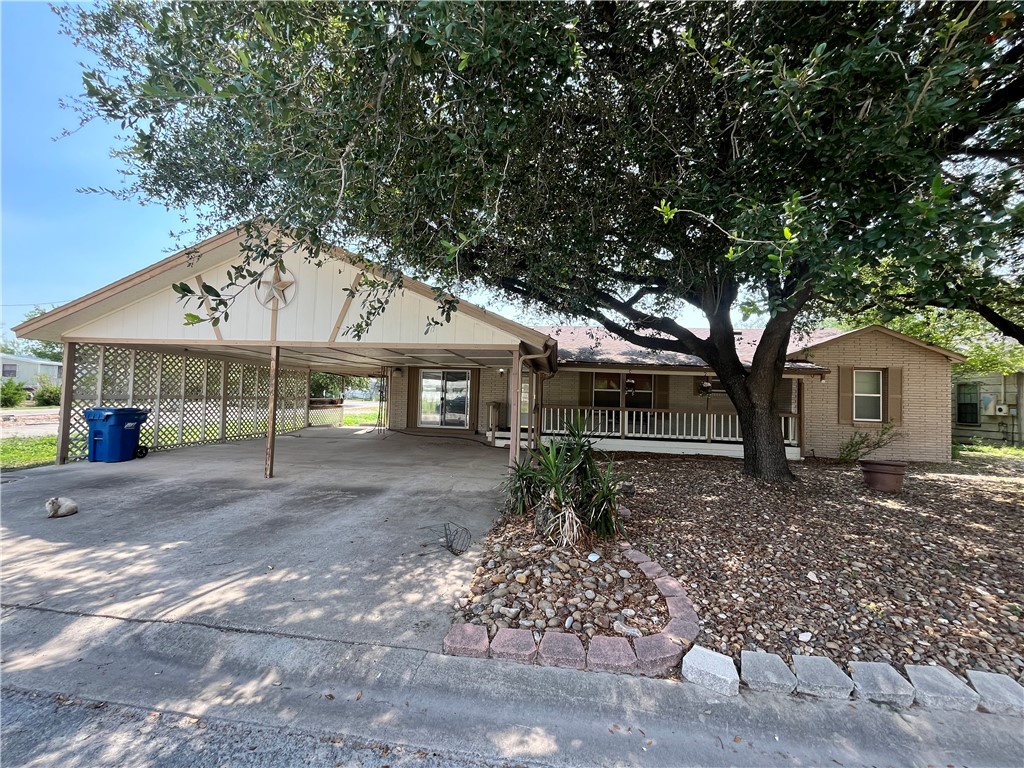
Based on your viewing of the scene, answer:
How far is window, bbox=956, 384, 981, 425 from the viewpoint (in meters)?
17.1

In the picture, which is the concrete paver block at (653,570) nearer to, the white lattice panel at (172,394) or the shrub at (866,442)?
the shrub at (866,442)

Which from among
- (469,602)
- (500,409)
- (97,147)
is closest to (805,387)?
(500,409)

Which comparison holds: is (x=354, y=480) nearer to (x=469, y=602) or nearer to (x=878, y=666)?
(x=469, y=602)

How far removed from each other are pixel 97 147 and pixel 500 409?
1035cm

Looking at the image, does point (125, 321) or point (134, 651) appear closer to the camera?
point (134, 651)

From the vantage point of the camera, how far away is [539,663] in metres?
2.72

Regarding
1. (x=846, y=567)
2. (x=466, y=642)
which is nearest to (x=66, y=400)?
(x=466, y=642)

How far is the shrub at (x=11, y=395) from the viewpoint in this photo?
24547 mm

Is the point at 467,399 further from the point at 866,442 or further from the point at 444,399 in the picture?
the point at 866,442

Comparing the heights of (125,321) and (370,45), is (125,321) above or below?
below

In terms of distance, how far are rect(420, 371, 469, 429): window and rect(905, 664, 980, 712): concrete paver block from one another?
40.9 feet

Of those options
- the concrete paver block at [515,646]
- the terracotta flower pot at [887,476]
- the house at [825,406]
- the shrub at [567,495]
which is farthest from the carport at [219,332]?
the terracotta flower pot at [887,476]

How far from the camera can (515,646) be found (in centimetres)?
279

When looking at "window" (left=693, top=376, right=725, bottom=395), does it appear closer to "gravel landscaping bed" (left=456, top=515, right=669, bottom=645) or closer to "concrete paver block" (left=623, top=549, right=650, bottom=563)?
"concrete paver block" (left=623, top=549, right=650, bottom=563)
